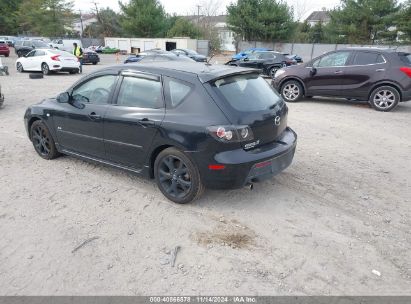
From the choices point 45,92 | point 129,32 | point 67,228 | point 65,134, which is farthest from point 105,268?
point 129,32

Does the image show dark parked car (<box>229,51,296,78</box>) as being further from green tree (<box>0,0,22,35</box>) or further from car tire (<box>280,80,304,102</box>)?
green tree (<box>0,0,22,35</box>)

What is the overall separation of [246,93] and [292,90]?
7568mm

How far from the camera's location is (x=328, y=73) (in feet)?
33.7

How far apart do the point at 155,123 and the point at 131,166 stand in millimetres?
775

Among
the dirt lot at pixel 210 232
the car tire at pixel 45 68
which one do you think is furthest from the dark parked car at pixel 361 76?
the car tire at pixel 45 68

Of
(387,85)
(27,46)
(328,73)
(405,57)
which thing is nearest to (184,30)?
(27,46)

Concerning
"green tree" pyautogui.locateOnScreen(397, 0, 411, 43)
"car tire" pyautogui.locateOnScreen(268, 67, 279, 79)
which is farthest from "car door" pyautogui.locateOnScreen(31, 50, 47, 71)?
"green tree" pyautogui.locateOnScreen(397, 0, 411, 43)

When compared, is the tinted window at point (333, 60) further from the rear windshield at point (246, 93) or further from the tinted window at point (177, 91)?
the tinted window at point (177, 91)

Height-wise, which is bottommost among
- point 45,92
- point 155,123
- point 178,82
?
point 45,92

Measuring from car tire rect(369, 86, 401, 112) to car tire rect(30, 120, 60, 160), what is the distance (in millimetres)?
8404

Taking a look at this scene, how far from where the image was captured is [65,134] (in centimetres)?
514

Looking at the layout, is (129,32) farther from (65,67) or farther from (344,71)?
(344,71)

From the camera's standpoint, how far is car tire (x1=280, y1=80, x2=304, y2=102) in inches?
436

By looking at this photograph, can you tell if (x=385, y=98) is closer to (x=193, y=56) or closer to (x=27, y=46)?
(x=193, y=56)
